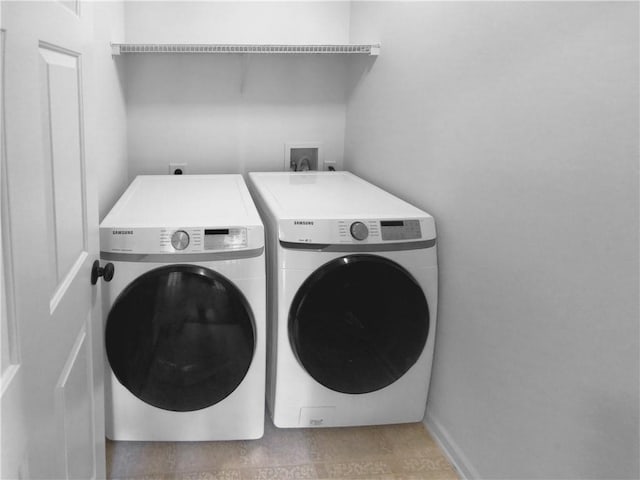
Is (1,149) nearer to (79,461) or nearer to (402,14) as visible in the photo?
(79,461)

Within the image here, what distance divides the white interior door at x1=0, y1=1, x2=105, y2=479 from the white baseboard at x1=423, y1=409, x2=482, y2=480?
1181 mm

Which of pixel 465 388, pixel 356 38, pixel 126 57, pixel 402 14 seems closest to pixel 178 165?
pixel 126 57

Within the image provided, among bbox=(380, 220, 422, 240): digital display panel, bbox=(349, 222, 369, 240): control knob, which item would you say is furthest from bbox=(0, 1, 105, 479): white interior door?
bbox=(380, 220, 422, 240): digital display panel

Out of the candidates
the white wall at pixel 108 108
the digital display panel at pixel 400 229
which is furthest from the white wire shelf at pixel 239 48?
the digital display panel at pixel 400 229

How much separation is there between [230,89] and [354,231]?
1405 mm

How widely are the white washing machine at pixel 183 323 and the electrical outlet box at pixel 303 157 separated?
112cm

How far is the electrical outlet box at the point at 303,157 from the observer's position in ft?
10.1

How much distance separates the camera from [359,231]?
194 centimetres

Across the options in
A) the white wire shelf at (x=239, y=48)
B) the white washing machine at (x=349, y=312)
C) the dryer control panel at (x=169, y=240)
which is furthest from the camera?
the white wire shelf at (x=239, y=48)

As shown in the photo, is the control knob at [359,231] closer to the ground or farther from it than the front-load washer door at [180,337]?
farther from it

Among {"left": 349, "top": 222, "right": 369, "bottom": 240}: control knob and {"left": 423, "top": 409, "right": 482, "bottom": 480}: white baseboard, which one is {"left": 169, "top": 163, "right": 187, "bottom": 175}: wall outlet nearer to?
{"left": 349, "top": 222, "right": 369, "bottom": 240}: control knob

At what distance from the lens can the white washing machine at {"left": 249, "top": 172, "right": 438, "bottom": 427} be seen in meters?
1.92

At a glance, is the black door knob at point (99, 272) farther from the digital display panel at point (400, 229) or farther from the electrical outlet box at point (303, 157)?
the electrical outlet box at point (303, 157)

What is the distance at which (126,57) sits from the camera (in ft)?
9.29
